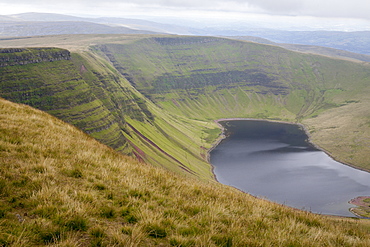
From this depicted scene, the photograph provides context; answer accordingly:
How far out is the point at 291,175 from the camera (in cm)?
13762

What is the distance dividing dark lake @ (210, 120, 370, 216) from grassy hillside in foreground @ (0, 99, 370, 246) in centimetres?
9659

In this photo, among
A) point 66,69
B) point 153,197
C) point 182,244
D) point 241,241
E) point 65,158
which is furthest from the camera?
point 66,69

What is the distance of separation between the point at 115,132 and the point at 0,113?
9930cm

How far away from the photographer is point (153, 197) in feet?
33.1

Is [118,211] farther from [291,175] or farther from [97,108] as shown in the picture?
[291,175]

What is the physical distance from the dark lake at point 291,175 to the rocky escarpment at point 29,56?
346ft

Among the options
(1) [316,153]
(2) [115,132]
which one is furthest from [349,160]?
(2) [115,132]

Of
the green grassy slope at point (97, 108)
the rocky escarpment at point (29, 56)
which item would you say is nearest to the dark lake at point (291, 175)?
the green grassy slope at point (97, 108)

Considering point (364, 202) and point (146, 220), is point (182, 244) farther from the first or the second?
point (364, 202)

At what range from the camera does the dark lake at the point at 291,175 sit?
110 metres

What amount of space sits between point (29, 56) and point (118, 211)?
14067 centimetres

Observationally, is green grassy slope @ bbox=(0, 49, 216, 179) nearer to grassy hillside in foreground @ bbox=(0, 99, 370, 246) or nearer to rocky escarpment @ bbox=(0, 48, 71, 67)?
rocky escarpment @ bbox=(0, 48, 71, 67)

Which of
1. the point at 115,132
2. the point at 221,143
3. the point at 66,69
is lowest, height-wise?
the point at 221,143

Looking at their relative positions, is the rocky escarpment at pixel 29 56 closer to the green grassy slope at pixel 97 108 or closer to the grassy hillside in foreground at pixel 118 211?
the green grassy slope at pixel 97 108
